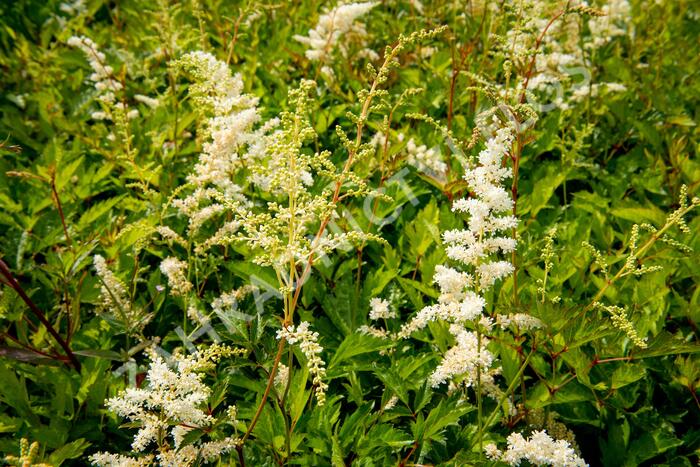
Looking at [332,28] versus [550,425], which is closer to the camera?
[550,425]

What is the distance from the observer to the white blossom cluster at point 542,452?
1.42m

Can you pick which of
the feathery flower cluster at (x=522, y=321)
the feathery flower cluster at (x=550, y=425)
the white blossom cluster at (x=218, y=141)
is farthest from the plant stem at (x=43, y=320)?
the feathery flower cluster at (x=550, y=425)

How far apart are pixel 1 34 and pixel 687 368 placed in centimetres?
408

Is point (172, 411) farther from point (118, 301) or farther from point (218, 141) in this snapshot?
point (218, 141)

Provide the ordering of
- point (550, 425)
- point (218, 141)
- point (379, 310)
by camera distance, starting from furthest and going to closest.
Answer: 1. point (218, 141)
2. point (379, 310)
3. point (550, 425)

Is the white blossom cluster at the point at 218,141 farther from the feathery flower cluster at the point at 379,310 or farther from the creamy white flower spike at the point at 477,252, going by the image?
the creamy white flower spike at the point at 477,252

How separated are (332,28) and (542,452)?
211cm

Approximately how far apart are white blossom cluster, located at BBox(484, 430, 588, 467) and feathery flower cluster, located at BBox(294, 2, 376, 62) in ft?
6.48

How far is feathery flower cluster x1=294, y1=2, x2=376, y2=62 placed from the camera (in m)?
2.76

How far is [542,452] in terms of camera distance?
4.80 ft

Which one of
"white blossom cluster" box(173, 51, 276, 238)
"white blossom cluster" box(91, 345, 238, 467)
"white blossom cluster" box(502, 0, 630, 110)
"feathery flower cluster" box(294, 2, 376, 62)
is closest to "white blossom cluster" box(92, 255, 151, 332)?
"white blossom cluster" box(173, 51, 276, 238)

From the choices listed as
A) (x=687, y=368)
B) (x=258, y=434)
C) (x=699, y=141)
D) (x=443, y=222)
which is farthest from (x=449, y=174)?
(x=699, y=141)

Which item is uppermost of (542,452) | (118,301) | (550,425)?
(118,301)

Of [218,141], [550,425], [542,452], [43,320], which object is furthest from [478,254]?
[43,320]
